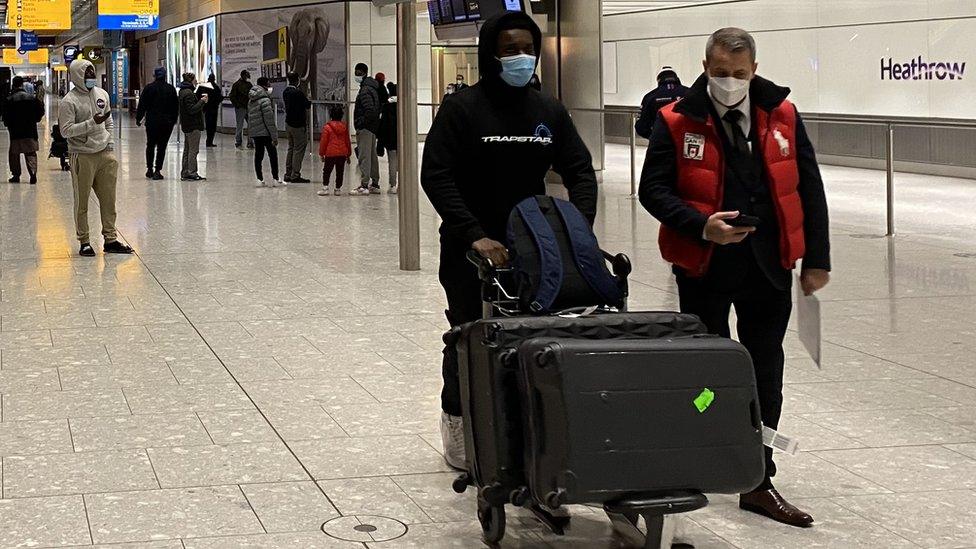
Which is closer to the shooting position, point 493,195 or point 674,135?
point 674,135

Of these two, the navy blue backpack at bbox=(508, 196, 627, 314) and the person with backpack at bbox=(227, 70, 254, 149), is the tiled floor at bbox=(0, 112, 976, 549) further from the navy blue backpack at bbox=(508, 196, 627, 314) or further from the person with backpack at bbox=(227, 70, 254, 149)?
the person with backpack at bbox=(227, 70, 254, 149)

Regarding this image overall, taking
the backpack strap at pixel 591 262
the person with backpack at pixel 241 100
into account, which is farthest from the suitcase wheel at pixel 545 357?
the person with backpack at pixel 241 100

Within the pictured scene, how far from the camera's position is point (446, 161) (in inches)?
184

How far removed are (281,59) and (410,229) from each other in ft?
83.0

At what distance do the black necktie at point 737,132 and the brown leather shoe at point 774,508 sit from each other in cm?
110

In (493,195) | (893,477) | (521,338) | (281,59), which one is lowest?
(893,477)

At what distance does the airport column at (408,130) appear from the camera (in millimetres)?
10320

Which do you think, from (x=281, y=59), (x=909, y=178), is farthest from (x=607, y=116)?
(x=281, y=59)

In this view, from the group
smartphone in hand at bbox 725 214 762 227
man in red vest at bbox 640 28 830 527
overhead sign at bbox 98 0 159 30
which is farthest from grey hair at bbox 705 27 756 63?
overhead sign at bbox 98 0 159 30

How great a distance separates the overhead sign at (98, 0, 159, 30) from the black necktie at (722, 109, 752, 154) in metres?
34.9

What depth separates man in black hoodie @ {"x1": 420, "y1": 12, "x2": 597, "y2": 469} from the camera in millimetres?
4551

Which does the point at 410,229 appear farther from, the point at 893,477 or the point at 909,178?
the point at 909,178

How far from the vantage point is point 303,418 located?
18.7ft

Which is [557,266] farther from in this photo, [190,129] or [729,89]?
[190,129]
